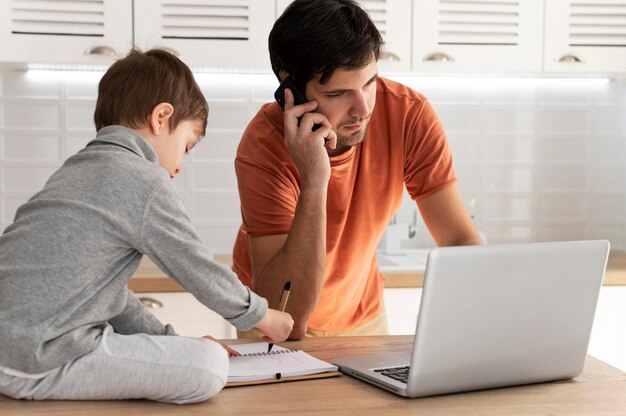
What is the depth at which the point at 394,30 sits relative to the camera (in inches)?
124

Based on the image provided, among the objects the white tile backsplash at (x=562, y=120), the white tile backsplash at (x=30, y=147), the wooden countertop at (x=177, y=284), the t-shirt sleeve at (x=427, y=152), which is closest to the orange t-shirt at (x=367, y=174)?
the t-shirt sleeve at (x=427, y=152)

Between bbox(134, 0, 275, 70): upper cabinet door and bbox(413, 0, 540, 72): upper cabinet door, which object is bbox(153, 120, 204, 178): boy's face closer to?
bbox(134, 0, 275, 70): upper cabinet door

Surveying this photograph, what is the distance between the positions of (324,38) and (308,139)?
223 millimetres

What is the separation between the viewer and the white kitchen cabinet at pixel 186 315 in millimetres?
2883

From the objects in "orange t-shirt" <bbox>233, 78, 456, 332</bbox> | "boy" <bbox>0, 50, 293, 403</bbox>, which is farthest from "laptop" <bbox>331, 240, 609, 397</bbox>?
"orange t-shirt" <bbox>233, 78, 456, 332</bbox>

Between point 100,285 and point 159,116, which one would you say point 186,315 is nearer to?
point 159,116

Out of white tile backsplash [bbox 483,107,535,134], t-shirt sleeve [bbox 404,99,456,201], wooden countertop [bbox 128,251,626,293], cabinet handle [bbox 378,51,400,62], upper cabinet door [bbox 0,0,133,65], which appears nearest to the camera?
t-shirt sleeve [bbox 404,99,456,201]

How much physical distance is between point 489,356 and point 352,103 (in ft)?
2.39

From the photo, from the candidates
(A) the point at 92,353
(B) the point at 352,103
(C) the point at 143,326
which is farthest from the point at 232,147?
(A) the point at 92,353

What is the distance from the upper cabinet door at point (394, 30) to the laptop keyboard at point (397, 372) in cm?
191

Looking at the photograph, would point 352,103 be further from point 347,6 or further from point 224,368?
point 224,368

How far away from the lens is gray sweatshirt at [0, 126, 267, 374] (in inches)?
45.4

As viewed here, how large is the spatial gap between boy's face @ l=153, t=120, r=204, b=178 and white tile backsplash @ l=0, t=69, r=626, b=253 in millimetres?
1962

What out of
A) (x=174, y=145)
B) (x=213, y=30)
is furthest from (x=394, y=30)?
(x=174, y=145)
